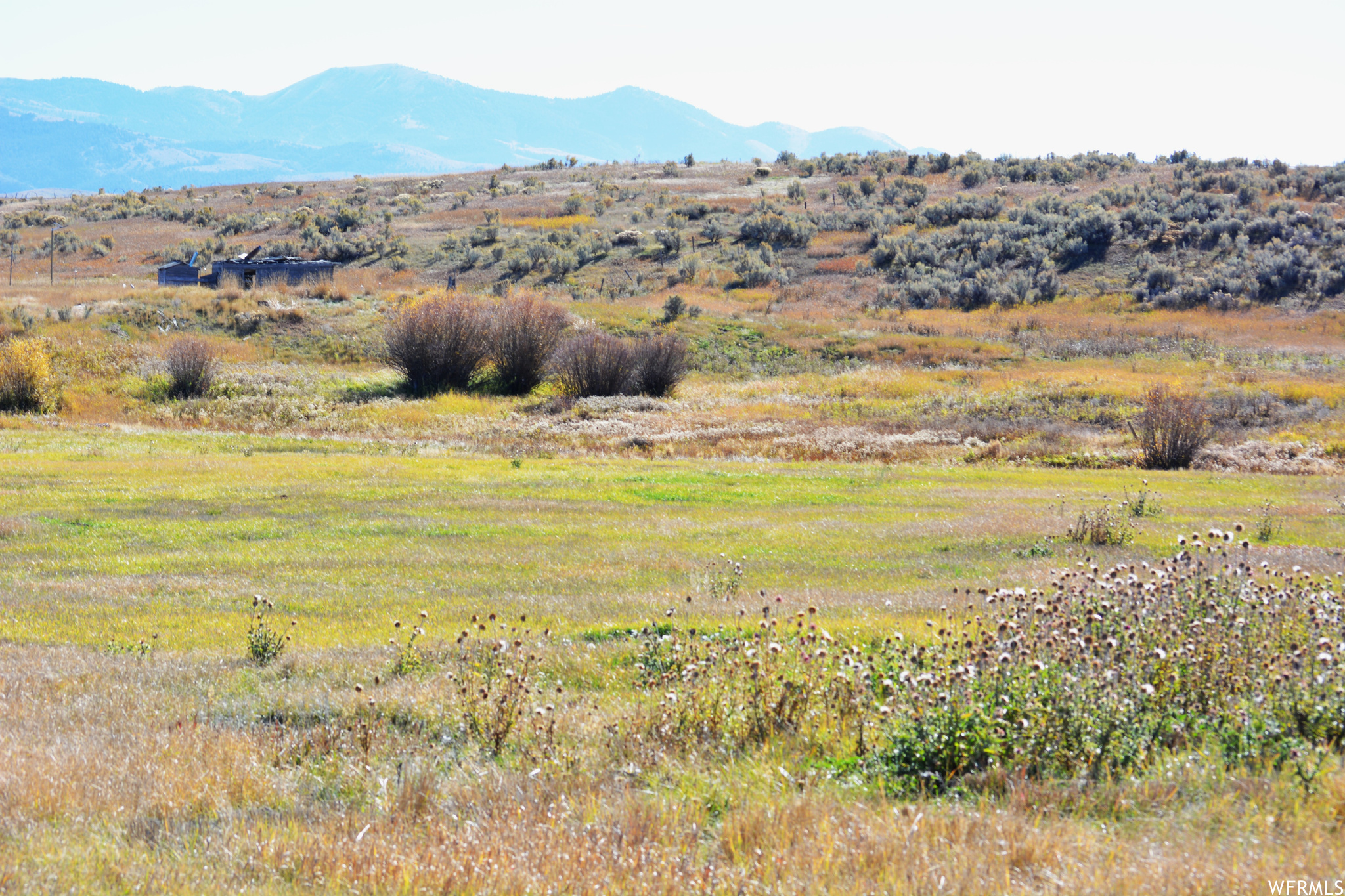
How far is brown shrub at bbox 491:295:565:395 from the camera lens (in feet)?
143

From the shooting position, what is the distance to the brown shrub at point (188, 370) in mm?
38844

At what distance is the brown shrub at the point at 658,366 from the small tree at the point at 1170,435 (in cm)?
2056

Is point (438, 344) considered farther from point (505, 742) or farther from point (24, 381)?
point (505, 742)

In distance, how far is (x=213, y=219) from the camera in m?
87.2

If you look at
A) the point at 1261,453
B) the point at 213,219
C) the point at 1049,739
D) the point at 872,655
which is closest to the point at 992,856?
the point at 1049,739

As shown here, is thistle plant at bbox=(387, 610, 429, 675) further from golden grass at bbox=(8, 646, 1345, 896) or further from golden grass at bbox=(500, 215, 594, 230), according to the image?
golden grass at bbox=(500, 215, 594, 230)

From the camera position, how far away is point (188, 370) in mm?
38875

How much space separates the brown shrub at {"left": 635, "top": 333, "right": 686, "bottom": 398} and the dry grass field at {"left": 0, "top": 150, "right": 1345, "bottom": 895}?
115cm

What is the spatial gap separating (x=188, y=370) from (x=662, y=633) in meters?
36.2

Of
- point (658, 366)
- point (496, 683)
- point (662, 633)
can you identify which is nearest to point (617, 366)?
point (658, 366)

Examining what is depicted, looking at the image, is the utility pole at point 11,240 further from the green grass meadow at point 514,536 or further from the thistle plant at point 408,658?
the thistle plant at point 408,658

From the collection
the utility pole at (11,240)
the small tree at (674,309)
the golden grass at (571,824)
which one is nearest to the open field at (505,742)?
the golden grass at (571,824)

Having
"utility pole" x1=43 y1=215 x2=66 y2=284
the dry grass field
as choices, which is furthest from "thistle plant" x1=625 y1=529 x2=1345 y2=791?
"utility pole" x1=43 y1=215 x2=66 y2=284
